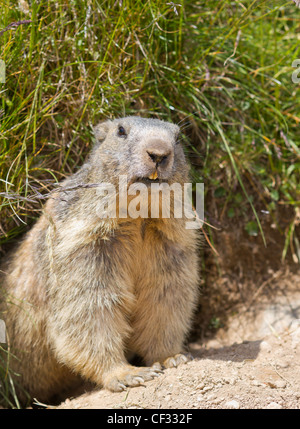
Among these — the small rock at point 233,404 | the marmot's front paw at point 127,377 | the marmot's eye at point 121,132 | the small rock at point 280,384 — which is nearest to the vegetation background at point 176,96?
the marmot's eye at point 121,132

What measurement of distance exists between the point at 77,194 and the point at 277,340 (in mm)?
2459

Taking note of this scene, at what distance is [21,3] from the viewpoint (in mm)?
4566

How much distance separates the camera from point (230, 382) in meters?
3.74

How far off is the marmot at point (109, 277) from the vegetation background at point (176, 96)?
0.44 meters

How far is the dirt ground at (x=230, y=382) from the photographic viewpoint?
3.54 meters

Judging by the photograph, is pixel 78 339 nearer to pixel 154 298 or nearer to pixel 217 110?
pixel 154 298

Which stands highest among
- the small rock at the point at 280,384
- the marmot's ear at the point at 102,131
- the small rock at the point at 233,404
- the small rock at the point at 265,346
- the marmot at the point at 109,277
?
the marmot's ear at the point at 102,131

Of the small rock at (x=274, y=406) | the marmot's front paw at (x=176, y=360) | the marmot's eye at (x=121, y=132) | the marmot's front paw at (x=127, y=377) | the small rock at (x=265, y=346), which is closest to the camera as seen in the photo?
the small rock at (x=274, y=406)

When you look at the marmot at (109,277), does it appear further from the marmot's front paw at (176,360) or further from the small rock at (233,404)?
the small rock at (233,404)

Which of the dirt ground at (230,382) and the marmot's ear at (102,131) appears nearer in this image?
the dirt ground at (230,382)

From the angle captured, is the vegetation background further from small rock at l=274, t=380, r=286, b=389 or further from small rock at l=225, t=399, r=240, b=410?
small rock at l=225, t=399, r=240, b=410

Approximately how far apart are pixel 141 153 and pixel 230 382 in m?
1.83

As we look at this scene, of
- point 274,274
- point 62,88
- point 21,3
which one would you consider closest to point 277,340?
point 274,274

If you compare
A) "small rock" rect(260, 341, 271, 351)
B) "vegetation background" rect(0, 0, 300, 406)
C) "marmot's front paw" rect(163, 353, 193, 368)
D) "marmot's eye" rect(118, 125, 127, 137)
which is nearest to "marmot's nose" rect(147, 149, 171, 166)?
"marmot's eye" rect(118, 125, 127, 137)
